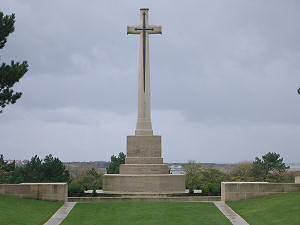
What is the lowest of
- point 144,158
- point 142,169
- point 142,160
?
point 142,169

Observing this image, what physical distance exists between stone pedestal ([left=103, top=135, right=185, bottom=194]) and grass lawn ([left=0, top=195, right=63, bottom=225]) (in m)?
4.77

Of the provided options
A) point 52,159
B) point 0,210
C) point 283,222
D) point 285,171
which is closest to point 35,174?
point 52,159

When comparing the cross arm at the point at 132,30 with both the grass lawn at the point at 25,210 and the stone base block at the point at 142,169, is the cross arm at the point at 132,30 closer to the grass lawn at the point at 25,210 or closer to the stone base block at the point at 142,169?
the stone base block at the point at 142,169

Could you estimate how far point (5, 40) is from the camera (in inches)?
1070

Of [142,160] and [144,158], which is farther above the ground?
[144,158]

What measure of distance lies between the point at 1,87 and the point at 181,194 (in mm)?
10976

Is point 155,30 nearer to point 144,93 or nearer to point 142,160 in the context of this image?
point 144,93

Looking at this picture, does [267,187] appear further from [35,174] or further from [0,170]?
[35,174]

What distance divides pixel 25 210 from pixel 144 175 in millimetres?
9421

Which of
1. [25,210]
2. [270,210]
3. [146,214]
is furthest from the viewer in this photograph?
[25,210]

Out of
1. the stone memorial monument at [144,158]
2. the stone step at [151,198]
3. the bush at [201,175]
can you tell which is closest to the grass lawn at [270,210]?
the stone step at [151,198]

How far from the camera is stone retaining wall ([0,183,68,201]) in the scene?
91.5 ft

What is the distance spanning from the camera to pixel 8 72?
26.7m

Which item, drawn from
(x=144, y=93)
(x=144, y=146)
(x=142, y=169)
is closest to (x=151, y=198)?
(x=142, y=169)
